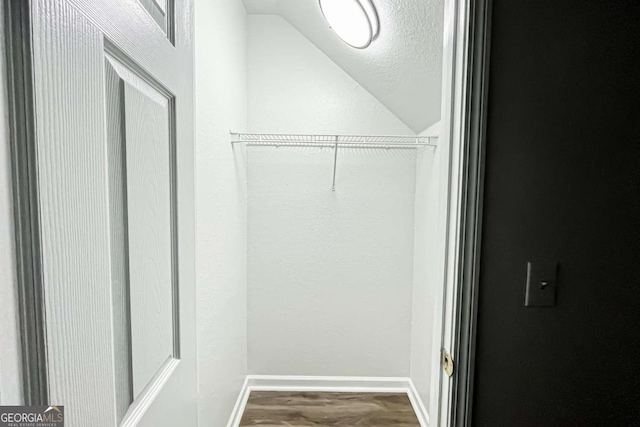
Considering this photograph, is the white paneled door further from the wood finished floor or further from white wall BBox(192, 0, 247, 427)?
the wood finished floor

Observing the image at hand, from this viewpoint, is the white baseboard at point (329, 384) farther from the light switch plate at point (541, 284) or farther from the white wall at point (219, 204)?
the light switch plate at point (541, 284)

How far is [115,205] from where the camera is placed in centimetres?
46

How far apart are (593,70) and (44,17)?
3.43ft

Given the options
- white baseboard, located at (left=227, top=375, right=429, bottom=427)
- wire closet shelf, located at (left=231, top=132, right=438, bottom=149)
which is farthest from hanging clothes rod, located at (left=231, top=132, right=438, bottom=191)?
white baseboard, located at (left=227, top=375, right=429, bottom=427)

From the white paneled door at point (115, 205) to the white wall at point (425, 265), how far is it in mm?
1370

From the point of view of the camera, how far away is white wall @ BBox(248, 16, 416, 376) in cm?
199

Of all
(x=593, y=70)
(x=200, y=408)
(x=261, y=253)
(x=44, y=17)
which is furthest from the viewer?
(x=261, y=253)

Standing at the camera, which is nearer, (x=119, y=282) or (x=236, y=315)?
(x=119, y=282)

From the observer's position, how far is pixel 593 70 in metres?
0.74

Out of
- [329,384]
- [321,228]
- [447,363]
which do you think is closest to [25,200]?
[447,363]

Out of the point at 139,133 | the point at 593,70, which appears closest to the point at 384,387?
the point at 593,70

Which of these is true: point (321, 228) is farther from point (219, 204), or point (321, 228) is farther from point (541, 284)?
point (541, 284)

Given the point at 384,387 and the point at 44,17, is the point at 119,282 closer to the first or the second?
the point at 44,17

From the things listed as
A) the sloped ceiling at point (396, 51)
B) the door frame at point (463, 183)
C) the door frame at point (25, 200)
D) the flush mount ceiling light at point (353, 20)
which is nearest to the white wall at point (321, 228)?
the sloped ceiling at point (396, 51)
